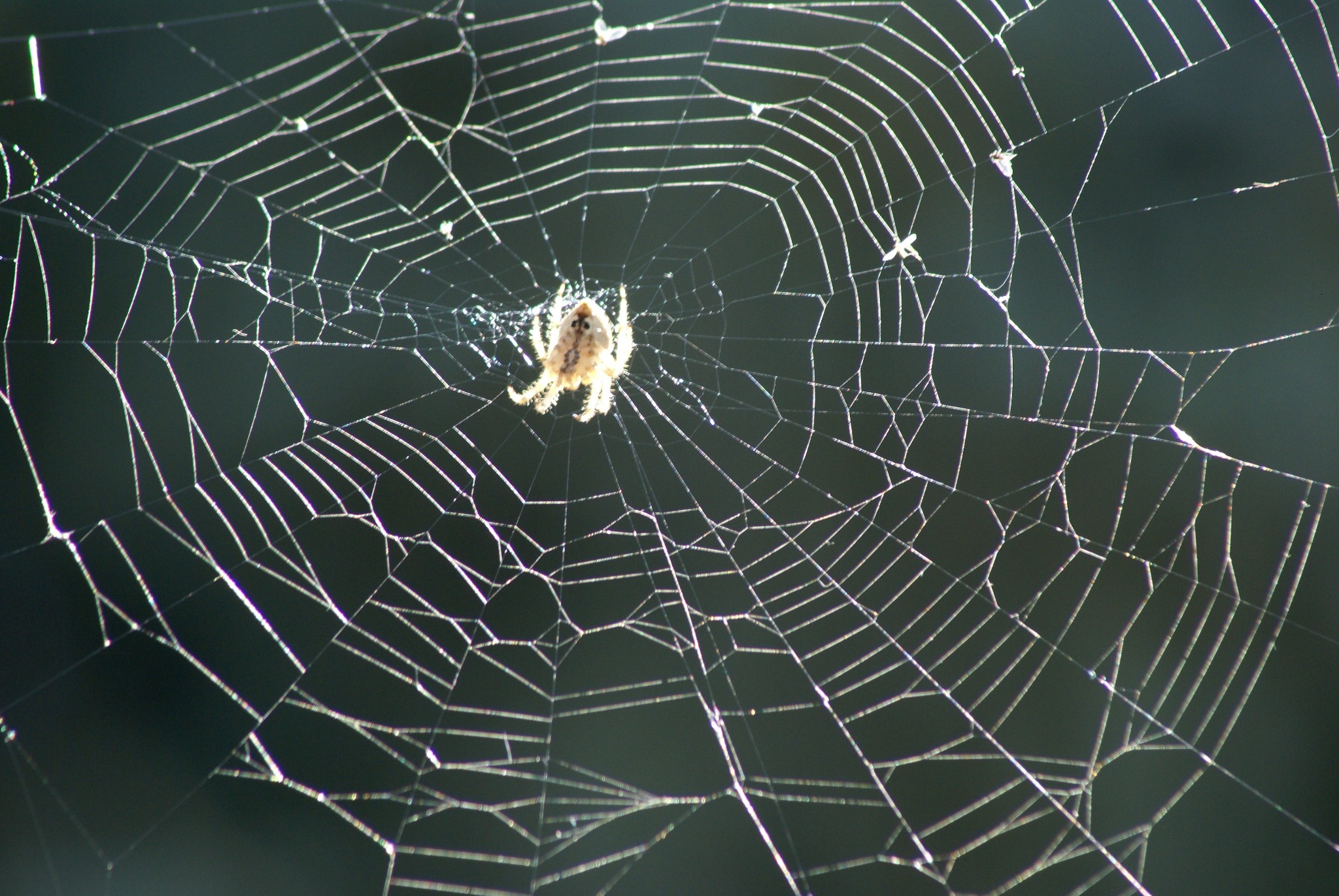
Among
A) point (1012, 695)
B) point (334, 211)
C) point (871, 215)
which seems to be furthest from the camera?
point (1012, 695)

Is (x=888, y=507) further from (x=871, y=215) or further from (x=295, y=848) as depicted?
(x=295, y=848)

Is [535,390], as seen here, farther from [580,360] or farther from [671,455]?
[671,455]

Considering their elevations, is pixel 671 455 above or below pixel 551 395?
below

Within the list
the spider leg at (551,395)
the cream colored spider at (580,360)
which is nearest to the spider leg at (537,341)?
the cream colored spider at (580,360)

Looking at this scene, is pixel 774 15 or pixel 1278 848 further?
pixel 1278 848

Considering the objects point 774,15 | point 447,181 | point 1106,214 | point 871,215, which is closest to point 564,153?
point 447,181

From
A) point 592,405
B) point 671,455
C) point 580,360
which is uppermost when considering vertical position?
point 580,360

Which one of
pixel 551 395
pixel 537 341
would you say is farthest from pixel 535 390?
pixel 537 341
